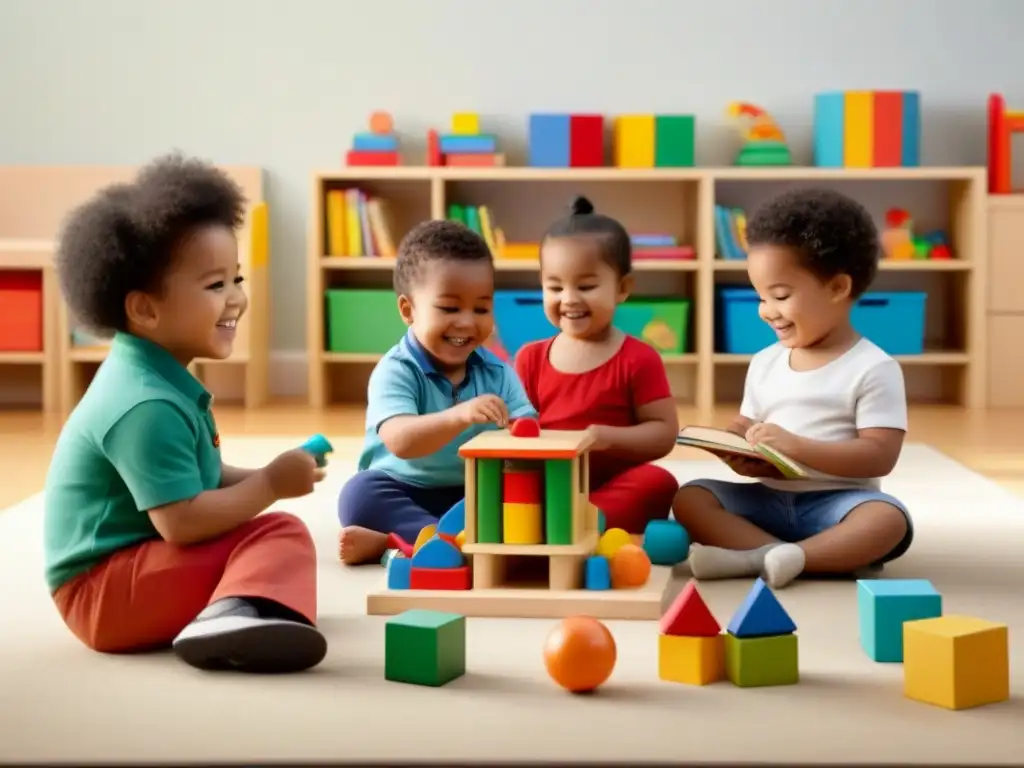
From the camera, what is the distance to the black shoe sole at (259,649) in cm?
150

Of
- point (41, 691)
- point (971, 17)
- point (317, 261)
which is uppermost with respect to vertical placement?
point (971, 17)

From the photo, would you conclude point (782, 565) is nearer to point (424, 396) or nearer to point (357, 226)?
point (424, 396)

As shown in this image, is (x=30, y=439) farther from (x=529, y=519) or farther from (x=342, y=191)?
(x=529, y=519)

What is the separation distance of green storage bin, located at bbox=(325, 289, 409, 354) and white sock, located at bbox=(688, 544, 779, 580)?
7.86 feet

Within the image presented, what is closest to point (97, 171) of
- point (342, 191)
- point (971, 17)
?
point (342, 191)

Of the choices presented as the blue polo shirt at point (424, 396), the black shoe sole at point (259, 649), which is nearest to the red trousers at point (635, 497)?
the blue polo shirt at point (424, 396)

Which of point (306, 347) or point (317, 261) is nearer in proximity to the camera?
point (317, 261)

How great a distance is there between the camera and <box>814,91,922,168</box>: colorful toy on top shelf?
4.27 meters

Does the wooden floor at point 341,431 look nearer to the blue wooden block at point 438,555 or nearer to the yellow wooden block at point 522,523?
the blue wooden block at point 438,555

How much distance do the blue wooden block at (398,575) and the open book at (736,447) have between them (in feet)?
1.41

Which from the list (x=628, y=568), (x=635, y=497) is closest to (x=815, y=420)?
(x=635, y=497)

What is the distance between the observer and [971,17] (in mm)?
4508

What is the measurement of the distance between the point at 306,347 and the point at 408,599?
2952mm

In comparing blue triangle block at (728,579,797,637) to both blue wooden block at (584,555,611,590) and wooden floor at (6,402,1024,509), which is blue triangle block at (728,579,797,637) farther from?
wooden floor at (6,402,1024,509)
